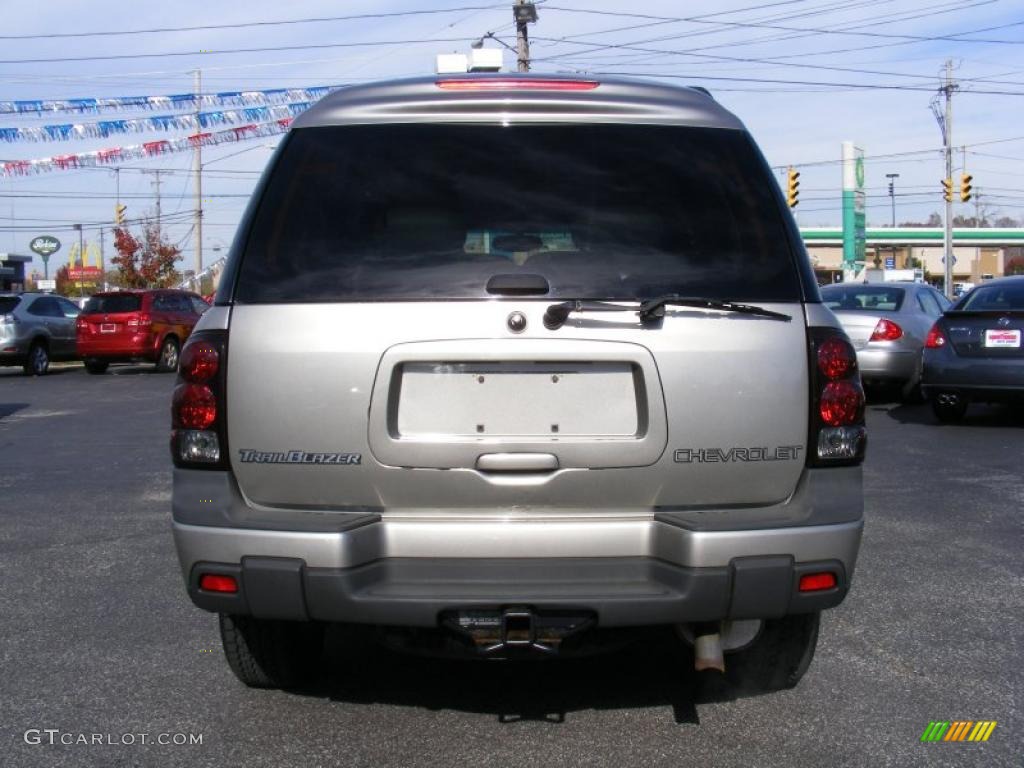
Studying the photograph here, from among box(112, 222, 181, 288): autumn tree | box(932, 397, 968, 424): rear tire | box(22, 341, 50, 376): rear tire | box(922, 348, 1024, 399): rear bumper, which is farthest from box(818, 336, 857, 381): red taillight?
box(112, 222, 181, 288): autumn tree

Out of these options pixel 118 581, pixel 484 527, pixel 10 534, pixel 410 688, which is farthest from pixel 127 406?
pixel 484 527

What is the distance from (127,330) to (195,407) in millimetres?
20297

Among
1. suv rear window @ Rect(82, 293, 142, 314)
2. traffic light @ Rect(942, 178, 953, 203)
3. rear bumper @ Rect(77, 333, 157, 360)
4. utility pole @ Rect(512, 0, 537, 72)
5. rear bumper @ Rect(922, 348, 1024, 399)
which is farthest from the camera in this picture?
traffic light @ Rect(942, 178, 953, 203)

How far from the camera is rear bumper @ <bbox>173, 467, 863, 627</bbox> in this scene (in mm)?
3258

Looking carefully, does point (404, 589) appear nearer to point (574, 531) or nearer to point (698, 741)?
point (574, 531)

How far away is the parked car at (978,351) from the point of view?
11.2m

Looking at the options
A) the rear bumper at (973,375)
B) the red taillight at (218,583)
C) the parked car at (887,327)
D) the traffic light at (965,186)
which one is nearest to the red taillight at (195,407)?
the red taillight at (218,583)

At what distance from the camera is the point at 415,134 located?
3.59 m

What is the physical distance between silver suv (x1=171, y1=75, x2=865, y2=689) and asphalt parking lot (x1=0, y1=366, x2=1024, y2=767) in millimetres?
578

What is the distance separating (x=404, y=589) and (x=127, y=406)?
1338cm

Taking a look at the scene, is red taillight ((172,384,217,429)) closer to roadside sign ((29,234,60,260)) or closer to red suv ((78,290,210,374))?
red suv ((78,290,210,374))

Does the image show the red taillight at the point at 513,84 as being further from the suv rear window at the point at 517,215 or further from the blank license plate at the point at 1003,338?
the blank license plate at the point at 1003,338

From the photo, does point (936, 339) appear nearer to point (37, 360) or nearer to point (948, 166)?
point (37, 360)

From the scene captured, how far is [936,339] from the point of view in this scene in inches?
467
